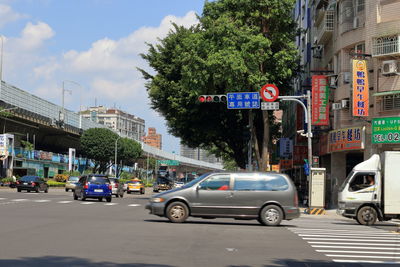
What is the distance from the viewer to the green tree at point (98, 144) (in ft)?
350

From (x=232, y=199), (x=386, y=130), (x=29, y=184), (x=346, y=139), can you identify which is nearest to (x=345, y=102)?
(x=346, y=139)

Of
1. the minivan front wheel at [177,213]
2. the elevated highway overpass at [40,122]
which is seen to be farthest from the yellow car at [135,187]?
the minivan front wheel at [177,213]

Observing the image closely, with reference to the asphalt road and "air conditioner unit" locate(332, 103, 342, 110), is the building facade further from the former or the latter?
the asphalt road

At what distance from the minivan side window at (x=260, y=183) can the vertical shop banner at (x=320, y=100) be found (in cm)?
1817

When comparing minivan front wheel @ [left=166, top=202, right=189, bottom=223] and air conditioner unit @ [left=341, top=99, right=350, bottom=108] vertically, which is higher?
air conditioner unit @ [left=341, top=99, right=350, bottom=108]

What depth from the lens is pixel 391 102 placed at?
32438 millimetres

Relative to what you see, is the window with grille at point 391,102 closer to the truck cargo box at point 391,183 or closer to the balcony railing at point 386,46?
the balcony railing at point 386,46

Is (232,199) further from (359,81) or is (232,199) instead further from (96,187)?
(96,187)

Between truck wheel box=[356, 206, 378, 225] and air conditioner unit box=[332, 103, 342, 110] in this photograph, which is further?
air conditioner unit box=[332, 103, 342, 110]

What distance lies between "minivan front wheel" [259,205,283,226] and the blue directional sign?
16.0 m

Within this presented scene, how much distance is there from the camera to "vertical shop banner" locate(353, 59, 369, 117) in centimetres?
3098

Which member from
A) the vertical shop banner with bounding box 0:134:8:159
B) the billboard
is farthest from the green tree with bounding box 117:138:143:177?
the billboard

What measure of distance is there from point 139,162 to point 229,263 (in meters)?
152

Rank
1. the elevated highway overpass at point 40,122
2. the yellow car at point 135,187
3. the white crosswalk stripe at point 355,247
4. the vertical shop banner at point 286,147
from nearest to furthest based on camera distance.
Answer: the white crosswalk stripe at point 355,247 → the vertical shop banner at point 286,147 → the yellow car at point 135,187 → the elevated highway overpass at point 40,122
